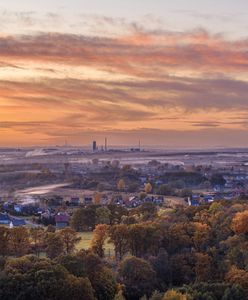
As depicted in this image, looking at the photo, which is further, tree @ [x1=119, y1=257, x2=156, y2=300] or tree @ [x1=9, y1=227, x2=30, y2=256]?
tree @ [x1=9, y1=227, x2=30, y2=256]

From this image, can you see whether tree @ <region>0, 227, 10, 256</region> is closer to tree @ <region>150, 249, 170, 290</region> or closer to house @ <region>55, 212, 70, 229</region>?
tree @ <region>150, 249, 170, 290</region>

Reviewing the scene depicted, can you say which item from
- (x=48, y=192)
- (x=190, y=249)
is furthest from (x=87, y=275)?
(x=48, y=192)

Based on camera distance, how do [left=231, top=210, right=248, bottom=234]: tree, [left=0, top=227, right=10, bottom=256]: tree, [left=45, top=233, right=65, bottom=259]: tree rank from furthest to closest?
[left=231, top=210, right=248, bottom=234]: tree, [left=0, top=227, right=10, bottom=256]: tree, [left=45, top=233, right=65, bottom=259]: tree

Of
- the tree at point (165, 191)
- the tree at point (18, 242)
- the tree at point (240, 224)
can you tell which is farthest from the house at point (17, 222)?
the tree at point (165, 191)

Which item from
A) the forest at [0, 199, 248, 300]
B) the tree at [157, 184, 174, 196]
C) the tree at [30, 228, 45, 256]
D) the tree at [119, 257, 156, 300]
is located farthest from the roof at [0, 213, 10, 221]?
the tree at [157, 184, 174, 196]

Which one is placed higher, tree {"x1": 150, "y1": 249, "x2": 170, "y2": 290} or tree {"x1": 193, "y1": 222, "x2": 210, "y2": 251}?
tree {"x1": 193, "y1": 222, "x2": 210, "y2": 251}

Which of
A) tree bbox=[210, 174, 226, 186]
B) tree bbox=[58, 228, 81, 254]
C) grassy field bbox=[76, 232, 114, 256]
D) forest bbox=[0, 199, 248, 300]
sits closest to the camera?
forest bbox=[0, 199, 248, 300]
